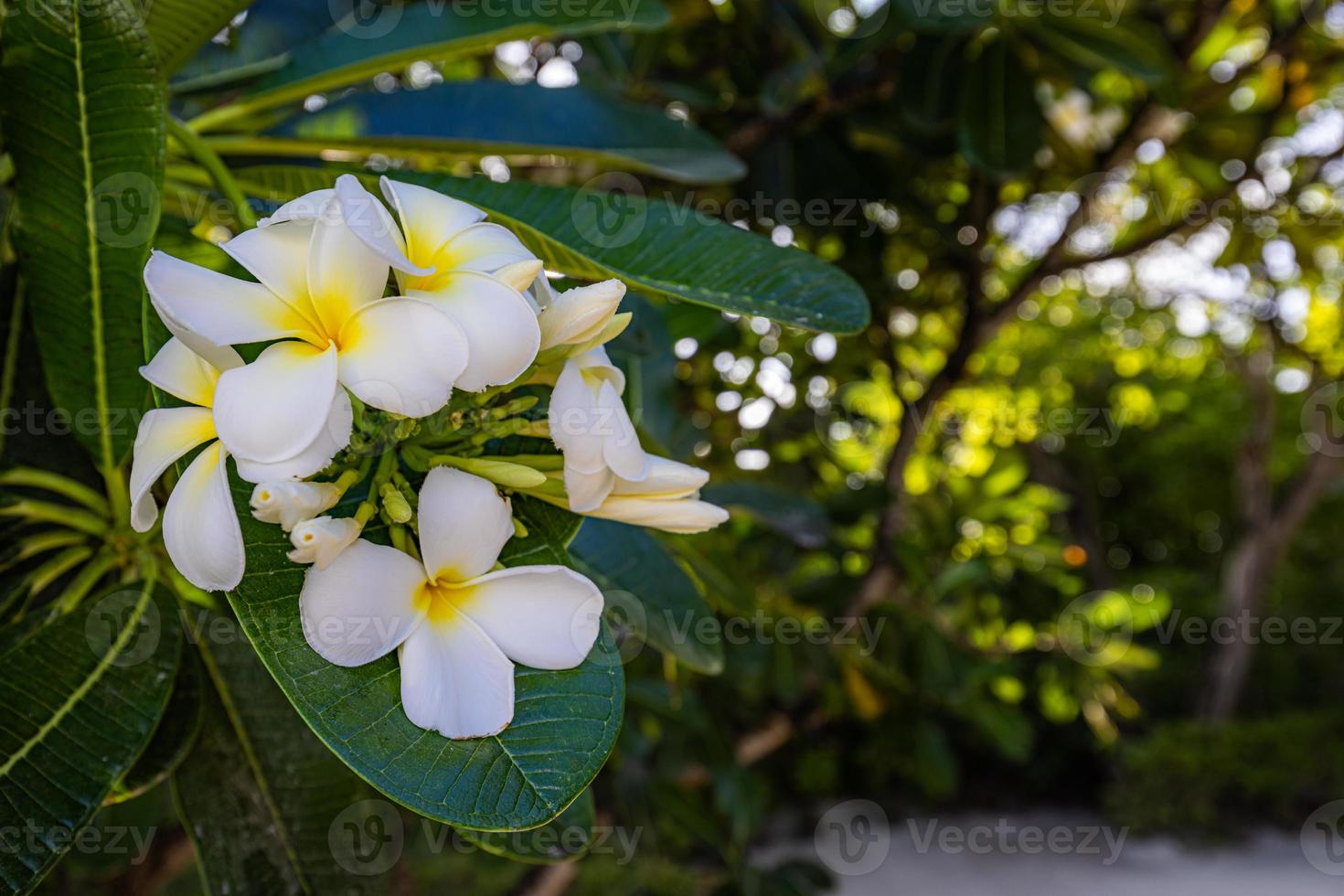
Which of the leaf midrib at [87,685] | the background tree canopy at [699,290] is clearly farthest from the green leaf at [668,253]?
the leaf midrib at [87,685]

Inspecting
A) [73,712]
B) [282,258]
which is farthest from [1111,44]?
[73,712]

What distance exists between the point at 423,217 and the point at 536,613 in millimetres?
163

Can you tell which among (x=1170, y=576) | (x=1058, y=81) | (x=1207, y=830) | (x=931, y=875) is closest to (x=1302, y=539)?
(x=1170, y=576)

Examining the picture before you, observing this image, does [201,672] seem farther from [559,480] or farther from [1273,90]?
[1273,90]

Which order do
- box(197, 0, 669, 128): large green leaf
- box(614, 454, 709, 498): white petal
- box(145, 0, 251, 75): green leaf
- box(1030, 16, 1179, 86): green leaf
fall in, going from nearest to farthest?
box(614, 454, 709, 498): white petal → box(145, 0, 251, 75): green leaf → box(197, 0, 669, 128): large green leaf → box(1030, 16, 1179, 86): green leaf

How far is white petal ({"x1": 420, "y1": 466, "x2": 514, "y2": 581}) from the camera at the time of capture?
14.4 inches

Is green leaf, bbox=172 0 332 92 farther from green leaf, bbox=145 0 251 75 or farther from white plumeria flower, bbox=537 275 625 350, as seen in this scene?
white plumeria flower, bbox=537 275 625 350

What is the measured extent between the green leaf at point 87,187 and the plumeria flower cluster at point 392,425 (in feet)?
0.51

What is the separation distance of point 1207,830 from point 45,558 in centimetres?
518

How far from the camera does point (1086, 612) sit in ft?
7.58

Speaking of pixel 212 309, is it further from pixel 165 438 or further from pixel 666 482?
pixel 666 482

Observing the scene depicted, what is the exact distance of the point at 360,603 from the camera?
35 cm

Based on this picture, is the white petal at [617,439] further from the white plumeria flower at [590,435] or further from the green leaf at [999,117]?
the green leaf at [999,117]

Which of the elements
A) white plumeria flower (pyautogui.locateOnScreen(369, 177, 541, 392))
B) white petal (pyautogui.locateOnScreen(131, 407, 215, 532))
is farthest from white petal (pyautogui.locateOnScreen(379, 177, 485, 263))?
white petal (pyautogui.locateOnScreen(131, 407, 215, 532))
